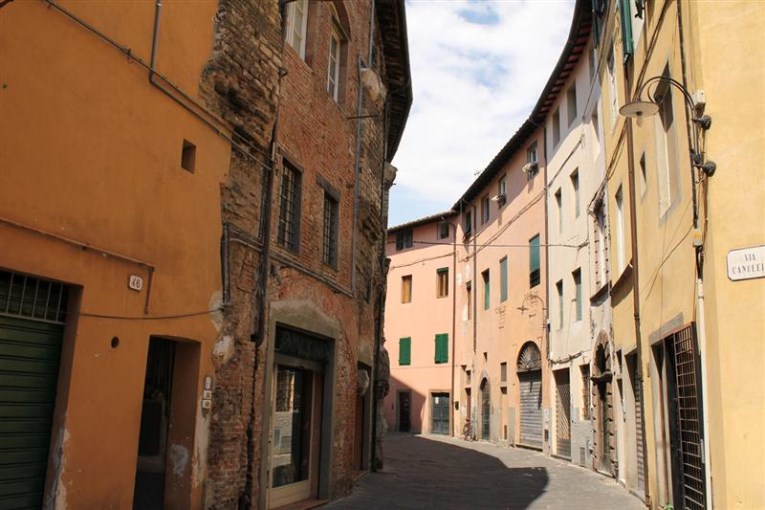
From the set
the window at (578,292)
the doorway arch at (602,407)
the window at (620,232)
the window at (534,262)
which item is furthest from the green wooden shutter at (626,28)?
the window at (534,262)

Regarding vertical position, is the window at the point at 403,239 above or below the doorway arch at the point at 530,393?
above

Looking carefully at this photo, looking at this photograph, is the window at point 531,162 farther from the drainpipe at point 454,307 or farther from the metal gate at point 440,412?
the metal gate at point 440,412

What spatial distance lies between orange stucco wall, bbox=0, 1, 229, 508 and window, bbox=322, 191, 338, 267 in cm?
431

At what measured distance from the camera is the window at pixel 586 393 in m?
18.0

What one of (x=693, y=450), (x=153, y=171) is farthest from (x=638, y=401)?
(x=153, y=171)

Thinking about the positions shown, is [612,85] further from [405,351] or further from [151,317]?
[405,351]

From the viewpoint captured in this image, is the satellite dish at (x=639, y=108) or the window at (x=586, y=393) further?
the window at (x=586, y=393)

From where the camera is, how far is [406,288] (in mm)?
36344

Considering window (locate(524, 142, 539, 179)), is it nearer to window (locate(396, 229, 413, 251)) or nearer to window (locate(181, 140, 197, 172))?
window (locate(396, 229, 413, 251))

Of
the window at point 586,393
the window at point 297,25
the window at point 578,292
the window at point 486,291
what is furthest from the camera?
the window at point 486,291

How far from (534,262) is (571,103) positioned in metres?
5.29

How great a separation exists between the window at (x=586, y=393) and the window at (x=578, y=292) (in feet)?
4.58

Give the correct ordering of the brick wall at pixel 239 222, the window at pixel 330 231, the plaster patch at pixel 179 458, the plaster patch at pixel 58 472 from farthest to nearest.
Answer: the window at pixel 330 231 → the brick wall at pixel 239 222 → the plaster patch at pixel 179 458 → the plaster patch at pixel 58 472

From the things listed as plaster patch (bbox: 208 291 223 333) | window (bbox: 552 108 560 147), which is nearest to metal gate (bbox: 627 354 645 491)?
plaster patch (bbox: 208 291 223 333)
